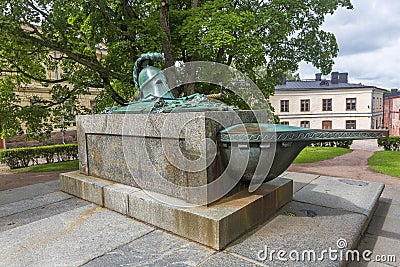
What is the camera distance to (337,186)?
544 centimetres

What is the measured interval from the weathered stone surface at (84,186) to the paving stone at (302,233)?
262cm

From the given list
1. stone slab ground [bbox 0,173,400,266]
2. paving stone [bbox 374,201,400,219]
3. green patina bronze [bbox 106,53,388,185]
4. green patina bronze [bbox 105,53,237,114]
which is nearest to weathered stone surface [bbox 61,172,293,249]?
stone slab ground [bbox 0,173,400,266]

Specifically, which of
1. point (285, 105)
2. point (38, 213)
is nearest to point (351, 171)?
point (38, 213)

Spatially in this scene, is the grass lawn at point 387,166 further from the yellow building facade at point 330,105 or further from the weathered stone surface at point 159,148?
the yellow building facade at point 330,105

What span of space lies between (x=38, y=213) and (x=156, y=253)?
8.47ft

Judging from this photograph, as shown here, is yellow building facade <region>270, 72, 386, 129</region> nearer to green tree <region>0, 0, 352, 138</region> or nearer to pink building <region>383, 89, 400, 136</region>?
pink building <region>383, 89, 400, 136</region>

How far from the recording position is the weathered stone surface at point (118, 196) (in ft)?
13.3

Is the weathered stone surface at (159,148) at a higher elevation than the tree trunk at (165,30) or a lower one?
lower

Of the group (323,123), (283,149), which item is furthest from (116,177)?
(323,123)

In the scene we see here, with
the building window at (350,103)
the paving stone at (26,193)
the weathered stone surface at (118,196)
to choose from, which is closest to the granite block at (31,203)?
the paving stone at (26,193)

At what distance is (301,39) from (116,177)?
10202 mm

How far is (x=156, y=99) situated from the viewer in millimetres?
4430

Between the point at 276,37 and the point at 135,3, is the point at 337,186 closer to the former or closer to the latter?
the point at 276,37

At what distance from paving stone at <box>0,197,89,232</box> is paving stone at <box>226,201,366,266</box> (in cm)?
302
